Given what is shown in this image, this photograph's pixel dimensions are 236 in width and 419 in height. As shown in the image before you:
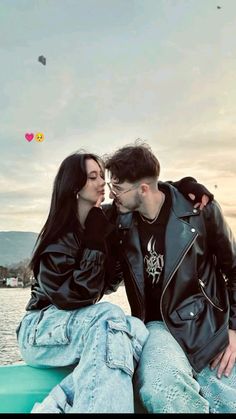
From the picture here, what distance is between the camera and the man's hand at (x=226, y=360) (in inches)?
82.4

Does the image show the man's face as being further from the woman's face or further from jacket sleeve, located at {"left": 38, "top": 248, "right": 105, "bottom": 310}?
jacket sleeve, located at {"left": 38, "top": 248, "right": 105, "bottom": 310}

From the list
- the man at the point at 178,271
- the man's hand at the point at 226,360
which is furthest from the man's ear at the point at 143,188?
the man's hand at the point at 226,360

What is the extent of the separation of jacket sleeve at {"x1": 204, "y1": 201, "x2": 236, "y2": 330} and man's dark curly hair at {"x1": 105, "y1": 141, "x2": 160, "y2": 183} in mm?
299

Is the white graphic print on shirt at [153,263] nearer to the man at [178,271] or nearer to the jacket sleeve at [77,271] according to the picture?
the man at [178,271]

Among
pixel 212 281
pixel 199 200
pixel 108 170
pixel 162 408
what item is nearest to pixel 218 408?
pixel 162 408

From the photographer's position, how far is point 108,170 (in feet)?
7.45

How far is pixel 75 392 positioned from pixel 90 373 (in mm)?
85

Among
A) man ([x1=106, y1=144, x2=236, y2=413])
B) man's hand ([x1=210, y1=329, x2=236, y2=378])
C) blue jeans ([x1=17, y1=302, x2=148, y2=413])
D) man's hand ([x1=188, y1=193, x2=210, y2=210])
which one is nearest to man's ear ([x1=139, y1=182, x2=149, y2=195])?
man ([x1=106, y1=144, x2=236, y2=413])

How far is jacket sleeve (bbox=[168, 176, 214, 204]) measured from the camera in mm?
2238

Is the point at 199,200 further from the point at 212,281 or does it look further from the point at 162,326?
the point at 162,326

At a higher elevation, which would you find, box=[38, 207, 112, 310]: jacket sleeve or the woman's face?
the woman's face

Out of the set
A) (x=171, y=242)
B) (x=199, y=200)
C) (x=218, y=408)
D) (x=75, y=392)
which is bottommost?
(x=218, y=408)

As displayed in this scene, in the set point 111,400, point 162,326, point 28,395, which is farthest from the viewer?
point 162,326

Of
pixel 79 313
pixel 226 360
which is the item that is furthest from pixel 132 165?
pixel 226 360
